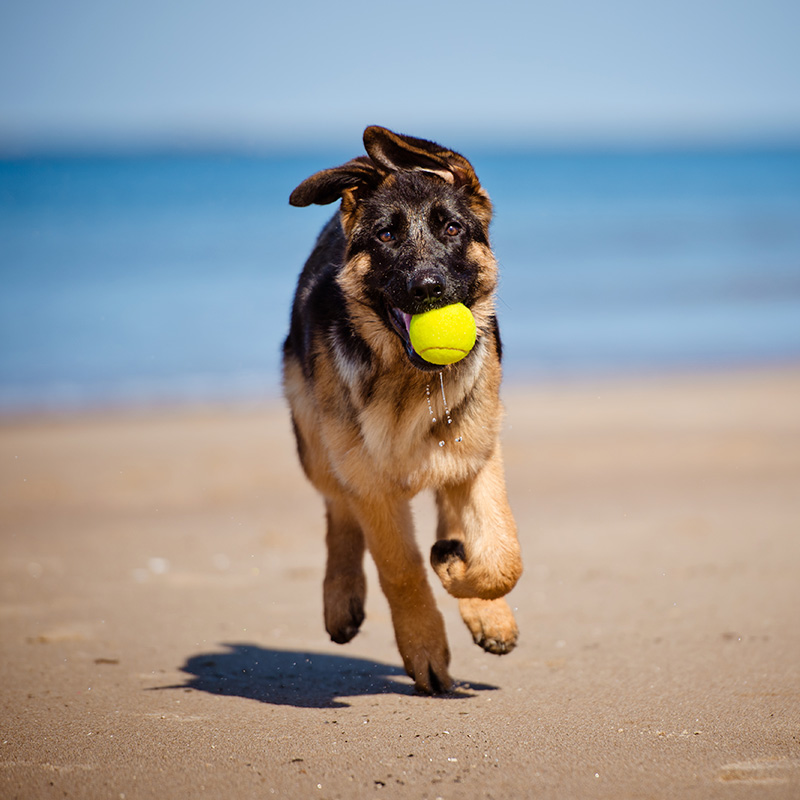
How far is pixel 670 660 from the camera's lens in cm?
432

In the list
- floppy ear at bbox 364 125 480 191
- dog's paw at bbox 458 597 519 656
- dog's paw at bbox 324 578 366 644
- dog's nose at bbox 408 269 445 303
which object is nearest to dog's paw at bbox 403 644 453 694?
dog's paw at bbox 458 597 519 656

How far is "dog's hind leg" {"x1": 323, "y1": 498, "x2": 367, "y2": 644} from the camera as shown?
459 centimetres

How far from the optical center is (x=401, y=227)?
395 centimetres

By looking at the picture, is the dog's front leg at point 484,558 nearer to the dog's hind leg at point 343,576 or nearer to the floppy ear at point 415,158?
the dog's hind leg at point 343,576

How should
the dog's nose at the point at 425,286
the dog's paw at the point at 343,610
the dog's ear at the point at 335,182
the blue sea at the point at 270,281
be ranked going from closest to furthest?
the dog's nose at the point at 425,286, the dog's ear at the point at 335,182, the dog's paw at the point at 343,610, the blue sea at the point at 270,281

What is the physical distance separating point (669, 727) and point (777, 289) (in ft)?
60.8

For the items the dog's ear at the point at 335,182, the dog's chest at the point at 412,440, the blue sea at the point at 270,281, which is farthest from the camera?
the blue sea at the point at 270,281

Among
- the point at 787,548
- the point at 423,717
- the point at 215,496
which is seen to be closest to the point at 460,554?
the point at 423,717

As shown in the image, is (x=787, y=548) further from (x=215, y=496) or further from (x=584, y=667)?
(x=215, y=496)

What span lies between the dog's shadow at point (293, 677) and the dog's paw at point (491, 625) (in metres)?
0.20

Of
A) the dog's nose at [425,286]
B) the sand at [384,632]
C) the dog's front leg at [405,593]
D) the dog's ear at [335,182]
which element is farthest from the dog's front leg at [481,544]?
the dog's ear at [335,182]

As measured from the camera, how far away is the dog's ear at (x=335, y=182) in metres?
3.87

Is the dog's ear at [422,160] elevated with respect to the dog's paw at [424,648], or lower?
elevated

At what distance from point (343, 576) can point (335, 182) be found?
1.86 meters
